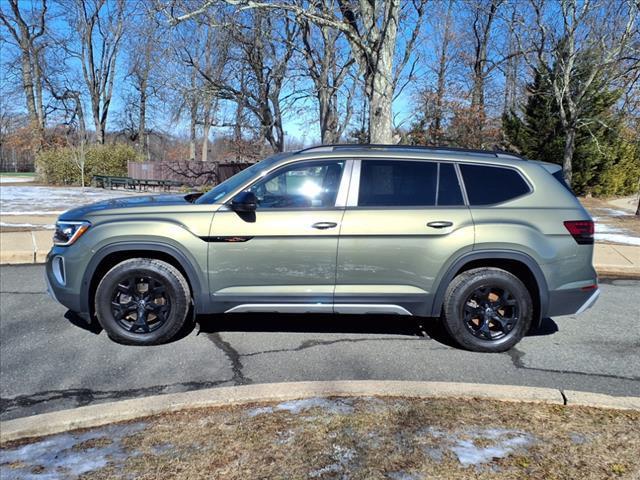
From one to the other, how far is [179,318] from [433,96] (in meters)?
24.0

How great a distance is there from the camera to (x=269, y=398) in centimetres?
316

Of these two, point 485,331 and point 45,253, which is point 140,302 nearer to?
point 485,331

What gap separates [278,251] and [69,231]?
1915 mm

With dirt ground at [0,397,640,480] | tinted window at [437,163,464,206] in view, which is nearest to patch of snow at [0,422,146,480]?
dirt ground at [0,397,640,480]

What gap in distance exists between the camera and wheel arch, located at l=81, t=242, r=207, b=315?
13.6ft

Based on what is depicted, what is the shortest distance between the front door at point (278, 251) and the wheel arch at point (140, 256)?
0.50 feet

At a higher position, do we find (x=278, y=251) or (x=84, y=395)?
(x=278, y=251)

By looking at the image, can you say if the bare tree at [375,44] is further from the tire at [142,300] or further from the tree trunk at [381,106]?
the tire at [142,300]

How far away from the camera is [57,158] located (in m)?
31.8

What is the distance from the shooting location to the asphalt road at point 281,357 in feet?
12.1

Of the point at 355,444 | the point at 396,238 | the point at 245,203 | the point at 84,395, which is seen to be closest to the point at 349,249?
the point at 396,238

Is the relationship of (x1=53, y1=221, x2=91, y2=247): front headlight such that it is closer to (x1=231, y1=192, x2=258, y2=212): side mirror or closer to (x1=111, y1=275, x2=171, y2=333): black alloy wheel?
(x1=111, y1=275, x2=171, y2=333): black alloy wheel

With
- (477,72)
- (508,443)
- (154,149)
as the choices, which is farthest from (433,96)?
(154,149)

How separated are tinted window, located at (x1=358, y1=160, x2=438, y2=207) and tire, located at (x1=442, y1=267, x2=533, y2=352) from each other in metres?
0.80
